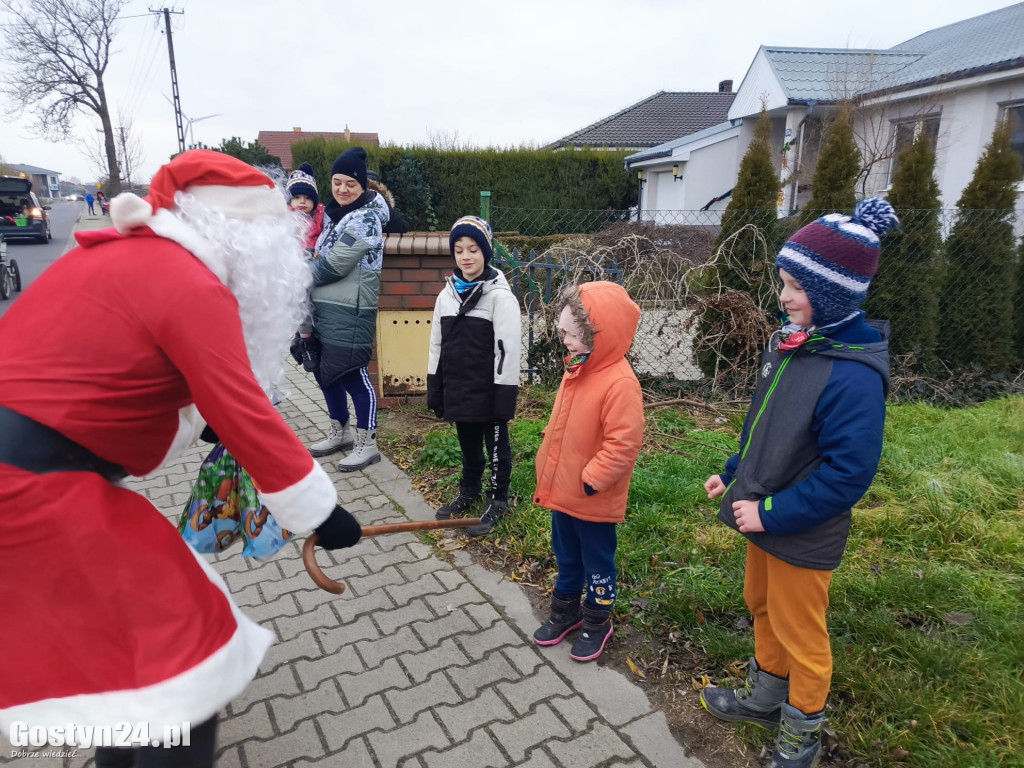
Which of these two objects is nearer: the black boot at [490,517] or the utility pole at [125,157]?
the black boot at [490,517]

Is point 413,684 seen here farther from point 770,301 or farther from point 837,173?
point 837,173

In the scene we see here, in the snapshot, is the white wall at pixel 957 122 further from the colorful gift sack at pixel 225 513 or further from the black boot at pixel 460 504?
the colorful gift sack at pixel 225 513

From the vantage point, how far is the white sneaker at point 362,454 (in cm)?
450

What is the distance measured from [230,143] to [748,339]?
22267 millimetres

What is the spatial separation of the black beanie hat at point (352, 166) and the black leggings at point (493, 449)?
73.1 inches

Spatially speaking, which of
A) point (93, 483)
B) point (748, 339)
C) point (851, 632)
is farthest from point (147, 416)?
point (748, 339)

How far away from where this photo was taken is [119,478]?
1.54 metres

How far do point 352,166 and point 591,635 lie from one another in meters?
3.25

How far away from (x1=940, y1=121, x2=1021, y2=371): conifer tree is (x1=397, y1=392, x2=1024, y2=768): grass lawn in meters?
2.14

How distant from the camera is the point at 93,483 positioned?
1.37 meters

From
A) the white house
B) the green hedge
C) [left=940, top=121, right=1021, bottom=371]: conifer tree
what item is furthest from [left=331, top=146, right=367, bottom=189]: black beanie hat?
the green hedge

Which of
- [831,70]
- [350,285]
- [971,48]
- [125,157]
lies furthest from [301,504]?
[125,157]

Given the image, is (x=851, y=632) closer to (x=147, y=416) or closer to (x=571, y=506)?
(x=571, y=506)

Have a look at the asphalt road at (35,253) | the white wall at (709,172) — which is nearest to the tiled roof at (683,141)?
the white wall at (709,172)
